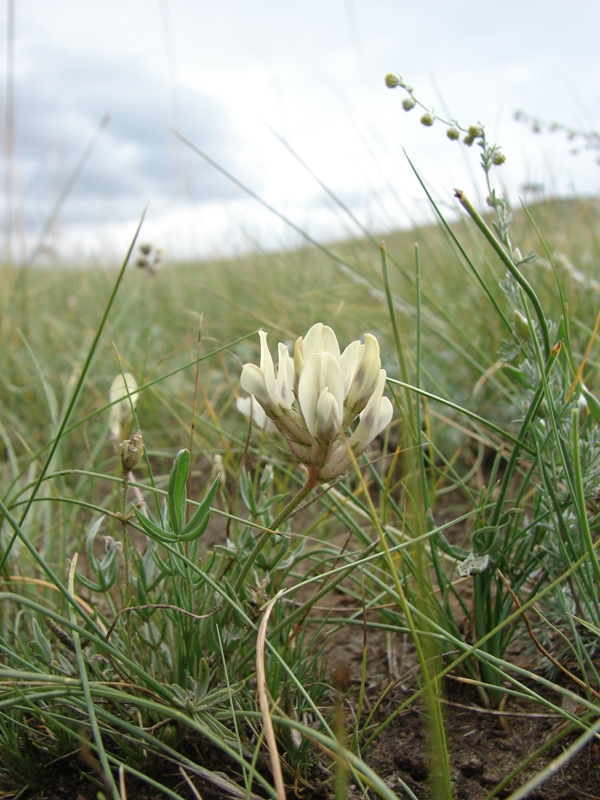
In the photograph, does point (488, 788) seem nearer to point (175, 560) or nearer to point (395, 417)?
point (175, 560)

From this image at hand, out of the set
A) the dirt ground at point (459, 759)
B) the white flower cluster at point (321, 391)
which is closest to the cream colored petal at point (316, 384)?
the white flower cluster at point (321, 391)

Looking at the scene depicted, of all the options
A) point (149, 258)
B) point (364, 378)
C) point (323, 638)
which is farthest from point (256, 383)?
point (149, 258)

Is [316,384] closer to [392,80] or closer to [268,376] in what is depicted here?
[268,376]

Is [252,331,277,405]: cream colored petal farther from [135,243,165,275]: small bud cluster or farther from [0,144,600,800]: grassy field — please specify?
[135,243,165,275]: small bud cluster

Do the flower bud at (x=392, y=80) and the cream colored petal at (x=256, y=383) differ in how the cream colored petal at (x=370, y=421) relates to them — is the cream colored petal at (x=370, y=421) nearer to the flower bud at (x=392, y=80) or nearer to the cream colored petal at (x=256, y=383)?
the cream colored petal at (x=256, y=383)

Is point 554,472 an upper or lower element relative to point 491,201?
lower

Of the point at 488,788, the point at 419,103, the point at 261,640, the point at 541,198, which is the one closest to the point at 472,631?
the point at 488,788
